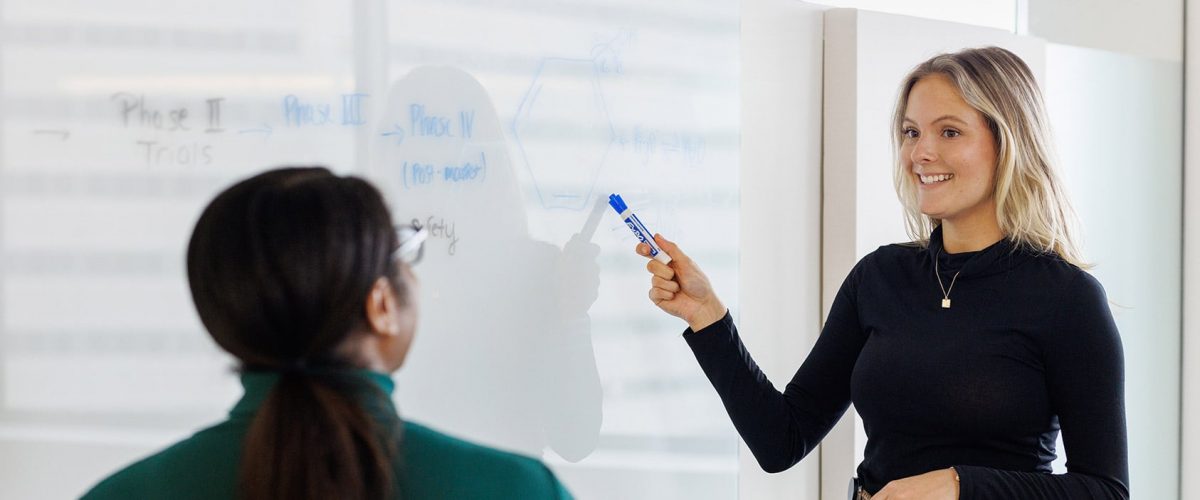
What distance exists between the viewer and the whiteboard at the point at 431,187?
1121mm

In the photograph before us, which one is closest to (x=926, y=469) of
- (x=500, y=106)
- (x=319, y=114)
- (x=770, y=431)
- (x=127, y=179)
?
(x=770, y=431)

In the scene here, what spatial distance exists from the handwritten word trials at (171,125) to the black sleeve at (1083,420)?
3.23 feet

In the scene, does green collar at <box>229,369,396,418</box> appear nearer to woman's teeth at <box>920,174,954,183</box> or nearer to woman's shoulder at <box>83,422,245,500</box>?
woman's shoulder at <box>83,422,245,500</box>

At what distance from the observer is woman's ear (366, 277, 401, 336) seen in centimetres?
82

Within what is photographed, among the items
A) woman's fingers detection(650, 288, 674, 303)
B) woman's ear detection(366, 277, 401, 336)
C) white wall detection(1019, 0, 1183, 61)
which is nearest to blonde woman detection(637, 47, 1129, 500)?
woman's fingers detection(650, 288, 674, 303)

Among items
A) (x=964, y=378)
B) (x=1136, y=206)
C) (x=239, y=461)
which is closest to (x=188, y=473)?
(x=239, y=461)

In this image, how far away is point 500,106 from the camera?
1.47 m

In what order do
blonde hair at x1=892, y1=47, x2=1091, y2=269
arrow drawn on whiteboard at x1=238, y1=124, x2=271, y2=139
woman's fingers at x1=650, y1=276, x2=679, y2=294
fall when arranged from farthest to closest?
woman's fingers at x1=650, y1=276, x2=679, y2=294 < blonde hair at x1=892, y1=47, x2=1091, y2=269 < arrow drawn on whiteboard at x1=238, y1=124, x2=271, y2=139

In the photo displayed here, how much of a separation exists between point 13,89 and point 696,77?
3.24 ft

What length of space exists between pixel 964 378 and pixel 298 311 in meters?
0.95

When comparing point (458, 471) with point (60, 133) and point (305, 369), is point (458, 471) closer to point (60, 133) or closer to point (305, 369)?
point (305, 369)

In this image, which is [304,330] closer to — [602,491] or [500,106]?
[500,106]

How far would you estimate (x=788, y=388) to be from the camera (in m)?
1.64

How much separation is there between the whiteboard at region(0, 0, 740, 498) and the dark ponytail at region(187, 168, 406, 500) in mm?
423
